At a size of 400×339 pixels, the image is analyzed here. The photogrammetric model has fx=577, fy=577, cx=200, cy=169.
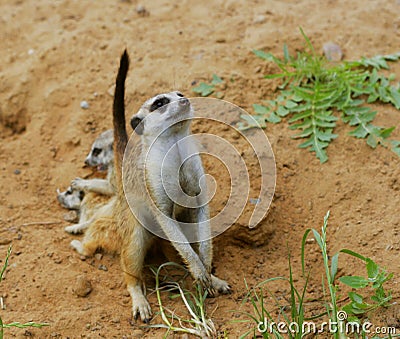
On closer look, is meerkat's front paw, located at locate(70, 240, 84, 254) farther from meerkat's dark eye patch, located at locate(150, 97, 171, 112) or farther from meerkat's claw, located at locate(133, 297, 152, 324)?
meerkat's dark eye patch, located at locate(150, 97, 171, 112)

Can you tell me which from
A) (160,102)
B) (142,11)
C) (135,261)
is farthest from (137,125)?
(142,11)

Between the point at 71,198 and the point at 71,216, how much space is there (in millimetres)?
141

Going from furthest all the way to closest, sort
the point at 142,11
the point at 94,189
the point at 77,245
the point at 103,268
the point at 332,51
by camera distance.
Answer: the point at 142,11
the point at 332,51
the point at 94,189
the point at 77,245
the point at 103,268

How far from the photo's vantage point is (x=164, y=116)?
3109mm

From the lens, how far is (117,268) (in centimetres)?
343

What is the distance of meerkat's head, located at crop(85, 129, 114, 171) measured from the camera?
4031 mm

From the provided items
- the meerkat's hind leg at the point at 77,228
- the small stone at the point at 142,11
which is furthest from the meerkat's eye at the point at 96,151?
the small stone at the point at 142,11

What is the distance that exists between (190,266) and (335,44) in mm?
2344

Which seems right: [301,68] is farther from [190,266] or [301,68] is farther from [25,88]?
[25,88]

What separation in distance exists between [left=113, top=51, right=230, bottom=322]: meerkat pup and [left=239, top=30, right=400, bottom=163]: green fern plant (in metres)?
0.82

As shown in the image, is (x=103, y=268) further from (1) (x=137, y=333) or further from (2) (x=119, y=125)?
(2) (x=119, y=125)

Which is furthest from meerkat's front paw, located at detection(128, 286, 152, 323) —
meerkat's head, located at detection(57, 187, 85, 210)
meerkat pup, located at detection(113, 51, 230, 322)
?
meerkat's head, located at detection(57, 187, 85, 210)

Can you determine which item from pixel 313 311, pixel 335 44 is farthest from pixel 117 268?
pixel 335 44

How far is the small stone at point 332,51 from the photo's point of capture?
4375mm
